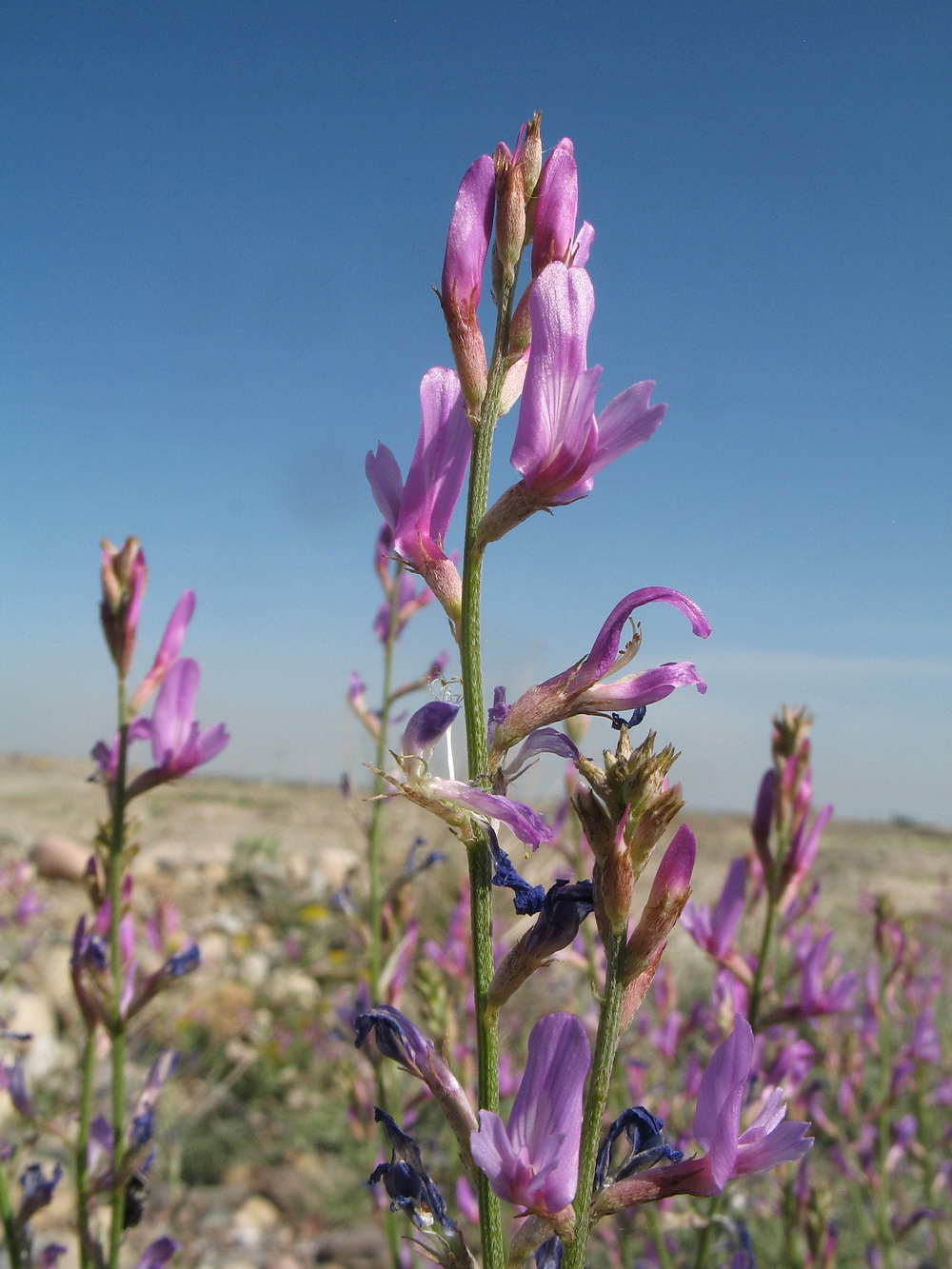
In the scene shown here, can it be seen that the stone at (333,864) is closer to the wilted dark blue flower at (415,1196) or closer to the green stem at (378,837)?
the green stem at (378,837)

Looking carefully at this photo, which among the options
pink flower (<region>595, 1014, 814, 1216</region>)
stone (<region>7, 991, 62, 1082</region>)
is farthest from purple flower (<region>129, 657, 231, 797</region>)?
stone (<region>7, 991, 62, 1082</region>)

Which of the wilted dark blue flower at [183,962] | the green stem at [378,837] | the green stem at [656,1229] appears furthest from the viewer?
the green stem at [378,837]

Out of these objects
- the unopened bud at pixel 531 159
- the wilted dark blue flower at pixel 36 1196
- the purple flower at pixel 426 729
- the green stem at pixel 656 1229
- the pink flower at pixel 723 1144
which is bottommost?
the green stem at pixel 656 1229

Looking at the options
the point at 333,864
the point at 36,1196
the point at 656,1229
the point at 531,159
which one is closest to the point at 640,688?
the point at 531,159

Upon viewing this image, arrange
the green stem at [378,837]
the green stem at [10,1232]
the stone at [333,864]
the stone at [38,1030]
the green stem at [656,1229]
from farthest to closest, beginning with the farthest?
the stone at [333,864] < the stone at [38,1030] < the green stem at [378,837] < the green stem at [656,1229] < the green stem at [10,1232]

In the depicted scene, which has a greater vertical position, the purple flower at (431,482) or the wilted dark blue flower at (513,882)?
the purple flower at (431,482)

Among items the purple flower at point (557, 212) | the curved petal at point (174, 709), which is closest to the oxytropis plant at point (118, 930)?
the curved petal at point (174, 709)

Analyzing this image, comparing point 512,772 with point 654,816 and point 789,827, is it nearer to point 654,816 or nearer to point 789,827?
point 654,816
